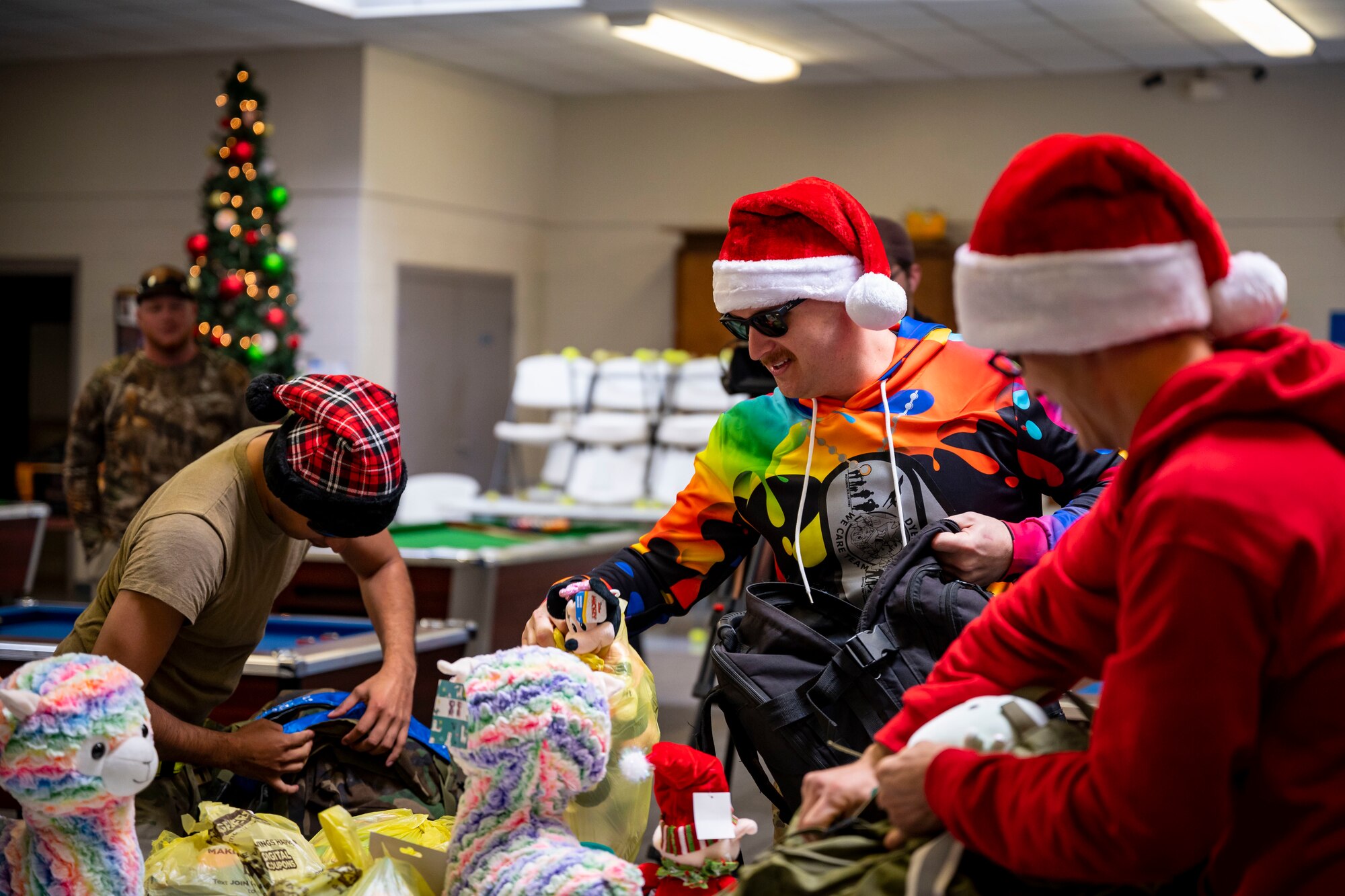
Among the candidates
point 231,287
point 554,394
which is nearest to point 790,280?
point 231,287

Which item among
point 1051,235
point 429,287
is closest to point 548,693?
point 1051,235

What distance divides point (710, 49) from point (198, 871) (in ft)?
26.0

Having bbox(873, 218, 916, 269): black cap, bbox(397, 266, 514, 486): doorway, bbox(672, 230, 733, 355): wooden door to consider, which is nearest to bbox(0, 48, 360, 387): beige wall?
bbox(397, 266, 514, 486): doorway

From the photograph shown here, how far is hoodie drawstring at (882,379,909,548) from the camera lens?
2.08 m

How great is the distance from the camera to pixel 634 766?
5.61 ft

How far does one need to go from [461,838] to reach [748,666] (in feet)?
1.60

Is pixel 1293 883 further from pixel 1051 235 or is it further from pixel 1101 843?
pixel 1051 235

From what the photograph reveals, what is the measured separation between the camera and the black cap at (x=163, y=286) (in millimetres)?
5547

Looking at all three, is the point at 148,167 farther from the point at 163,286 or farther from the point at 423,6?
the point at 163,286

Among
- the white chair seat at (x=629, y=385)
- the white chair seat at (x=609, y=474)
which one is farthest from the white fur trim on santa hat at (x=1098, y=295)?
the white chair seat at (x=629, y=385)

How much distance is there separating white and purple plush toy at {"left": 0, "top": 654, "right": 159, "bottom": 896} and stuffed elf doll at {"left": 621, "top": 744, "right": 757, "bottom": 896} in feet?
2.10

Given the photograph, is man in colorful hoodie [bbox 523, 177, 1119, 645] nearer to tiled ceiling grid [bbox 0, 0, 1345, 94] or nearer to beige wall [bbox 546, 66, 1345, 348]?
tiled ceiling grid [bbox 0, 0, 1345, 94]

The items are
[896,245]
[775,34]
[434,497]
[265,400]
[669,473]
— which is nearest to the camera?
[265,400]

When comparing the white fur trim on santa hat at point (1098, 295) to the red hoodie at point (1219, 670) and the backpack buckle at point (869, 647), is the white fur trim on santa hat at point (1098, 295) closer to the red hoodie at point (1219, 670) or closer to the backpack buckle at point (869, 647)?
the red hoodie at point (1219, 670)
